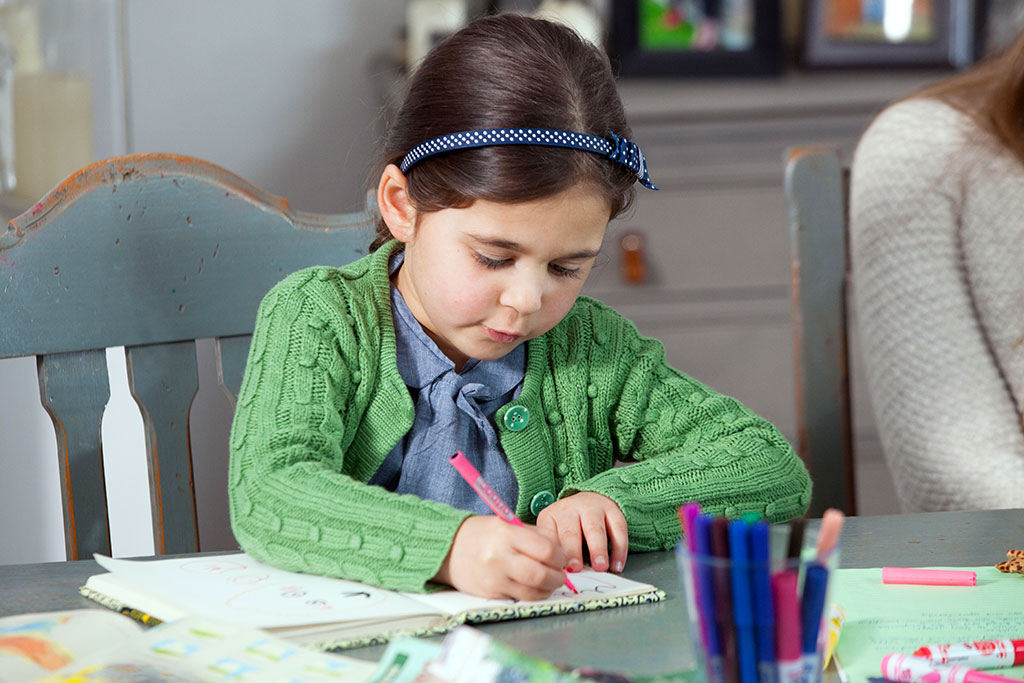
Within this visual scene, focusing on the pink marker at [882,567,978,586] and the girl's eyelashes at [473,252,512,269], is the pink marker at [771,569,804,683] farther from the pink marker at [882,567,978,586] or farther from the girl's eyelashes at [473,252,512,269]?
the girl's eyelashes at [473,252,512,269]

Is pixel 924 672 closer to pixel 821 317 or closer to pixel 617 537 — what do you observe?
pixel 617 537

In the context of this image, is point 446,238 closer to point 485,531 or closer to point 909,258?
point 485,531

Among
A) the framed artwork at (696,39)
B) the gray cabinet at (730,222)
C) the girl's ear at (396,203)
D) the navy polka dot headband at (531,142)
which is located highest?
the framed artwork at (696,39)

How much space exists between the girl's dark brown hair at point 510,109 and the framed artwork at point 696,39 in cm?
170

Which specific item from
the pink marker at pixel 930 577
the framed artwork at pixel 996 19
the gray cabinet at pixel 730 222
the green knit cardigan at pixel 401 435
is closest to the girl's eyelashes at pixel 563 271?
the green knit cardigan at pixel 401 435

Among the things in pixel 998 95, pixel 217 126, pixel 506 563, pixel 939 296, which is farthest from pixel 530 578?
pixel 217 126

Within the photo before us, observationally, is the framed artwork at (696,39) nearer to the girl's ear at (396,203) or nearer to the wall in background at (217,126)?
the wall in background at (217,126)

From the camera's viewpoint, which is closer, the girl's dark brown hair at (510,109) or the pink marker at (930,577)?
the pink marker at (930,577)

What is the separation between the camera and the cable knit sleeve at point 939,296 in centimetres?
128

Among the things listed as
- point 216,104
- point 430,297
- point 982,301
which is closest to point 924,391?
point 982,301

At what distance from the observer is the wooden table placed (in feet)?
2.11

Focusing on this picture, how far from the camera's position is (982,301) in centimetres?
132

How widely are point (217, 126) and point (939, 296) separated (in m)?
1.27

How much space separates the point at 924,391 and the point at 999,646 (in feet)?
2.31
